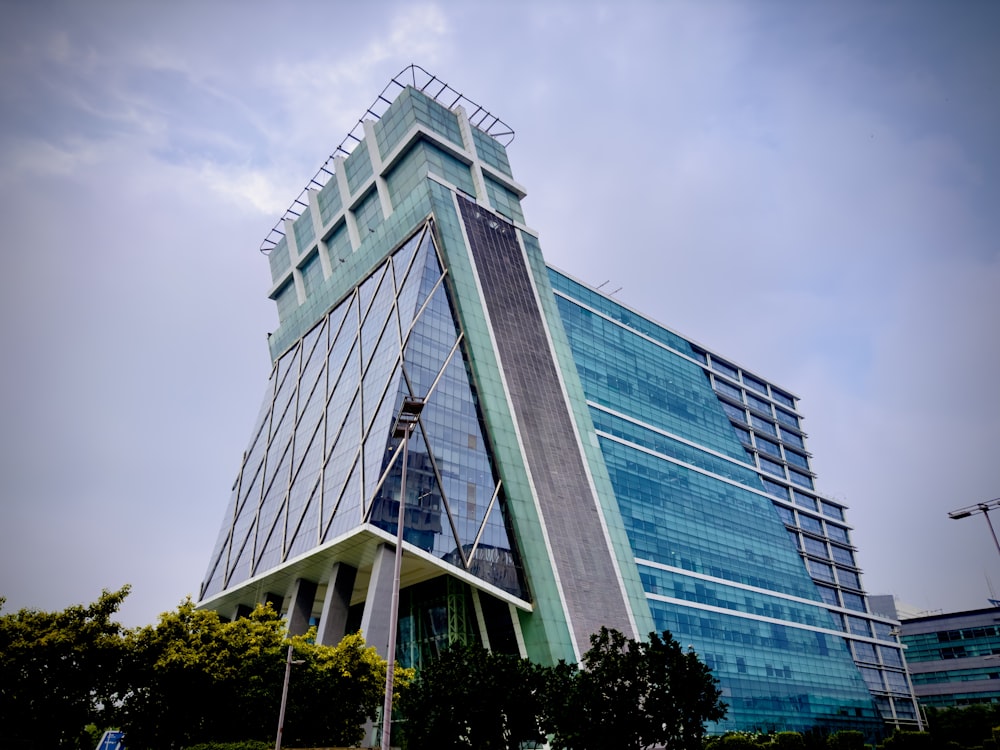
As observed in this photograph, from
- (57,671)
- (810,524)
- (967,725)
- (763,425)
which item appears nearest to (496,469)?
(57,671)

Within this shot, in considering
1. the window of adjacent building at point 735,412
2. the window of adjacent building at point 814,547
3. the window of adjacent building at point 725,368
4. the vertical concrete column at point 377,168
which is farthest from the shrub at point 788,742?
the vertical concrete column at point 377,168

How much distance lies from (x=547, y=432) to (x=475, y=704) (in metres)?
26.5

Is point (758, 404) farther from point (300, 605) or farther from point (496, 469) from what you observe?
point (300, 605)

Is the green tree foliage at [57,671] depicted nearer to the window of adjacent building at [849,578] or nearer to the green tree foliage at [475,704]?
A: the green tree foliage at [475,704]

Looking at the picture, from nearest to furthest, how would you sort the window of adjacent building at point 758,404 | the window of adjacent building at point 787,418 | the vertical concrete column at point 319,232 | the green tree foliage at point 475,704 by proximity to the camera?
the green tree foliage at point 475,704
the vertical concrete column at point 319,232
the window of adjacent building at point 758,404
the window of adjacent building at point 787,418

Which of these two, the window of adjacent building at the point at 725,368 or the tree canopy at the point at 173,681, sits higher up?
the window of adjacent building at the point at 725,368

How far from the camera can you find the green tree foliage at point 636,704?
91.2 feet

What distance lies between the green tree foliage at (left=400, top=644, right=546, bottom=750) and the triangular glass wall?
1231 centimetres

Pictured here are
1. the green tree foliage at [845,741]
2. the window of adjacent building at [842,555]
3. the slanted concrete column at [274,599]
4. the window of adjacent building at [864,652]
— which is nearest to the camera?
the slanted concrete column at [274,599]

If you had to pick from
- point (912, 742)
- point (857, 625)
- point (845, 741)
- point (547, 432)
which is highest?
point (547, 432)

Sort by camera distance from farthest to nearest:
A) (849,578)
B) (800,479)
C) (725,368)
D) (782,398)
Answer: (782,398) → (800,479) → (849,578) → (725,368)

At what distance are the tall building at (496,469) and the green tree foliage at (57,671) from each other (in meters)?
12.9

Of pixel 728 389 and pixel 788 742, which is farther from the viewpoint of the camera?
pixel 728 389

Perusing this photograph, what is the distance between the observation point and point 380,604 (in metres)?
42.5
